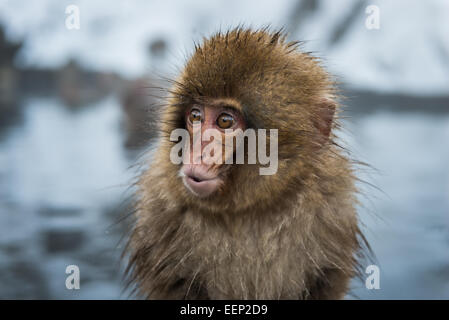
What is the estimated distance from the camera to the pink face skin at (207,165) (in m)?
1.23

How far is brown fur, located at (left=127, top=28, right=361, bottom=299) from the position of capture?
4.13 ft

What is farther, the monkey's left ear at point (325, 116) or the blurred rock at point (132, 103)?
the blurred rock at point (132, 103)

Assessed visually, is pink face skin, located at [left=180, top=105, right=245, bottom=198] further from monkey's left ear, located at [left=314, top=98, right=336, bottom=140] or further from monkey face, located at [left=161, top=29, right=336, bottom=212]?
monkey's left ear, located at [left=314, top=98, right=336, bottom=140]

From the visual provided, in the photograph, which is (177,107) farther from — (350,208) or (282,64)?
(350,208)

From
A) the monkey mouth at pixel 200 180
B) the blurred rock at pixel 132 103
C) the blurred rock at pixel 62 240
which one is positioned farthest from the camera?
the blurred rock at pixel 132 103

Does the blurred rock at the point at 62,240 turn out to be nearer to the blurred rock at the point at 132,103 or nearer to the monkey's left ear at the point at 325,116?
the blurred rock at the point at 132,103

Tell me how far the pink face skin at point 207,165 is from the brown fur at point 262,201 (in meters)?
0.03

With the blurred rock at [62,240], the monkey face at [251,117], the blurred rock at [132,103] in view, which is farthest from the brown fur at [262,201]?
the blurred rock at [132,103]

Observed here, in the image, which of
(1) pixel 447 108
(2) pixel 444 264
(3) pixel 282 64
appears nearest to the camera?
(3) pixel 282 64

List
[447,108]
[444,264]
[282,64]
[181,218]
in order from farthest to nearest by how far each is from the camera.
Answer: [447,108] → [444,264] → [181,218] → [282,64]

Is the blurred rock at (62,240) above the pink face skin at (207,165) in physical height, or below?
below

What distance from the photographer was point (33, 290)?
212cm

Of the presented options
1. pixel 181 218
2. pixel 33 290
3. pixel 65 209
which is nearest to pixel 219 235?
pixel 181 218

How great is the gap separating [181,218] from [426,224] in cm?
130
